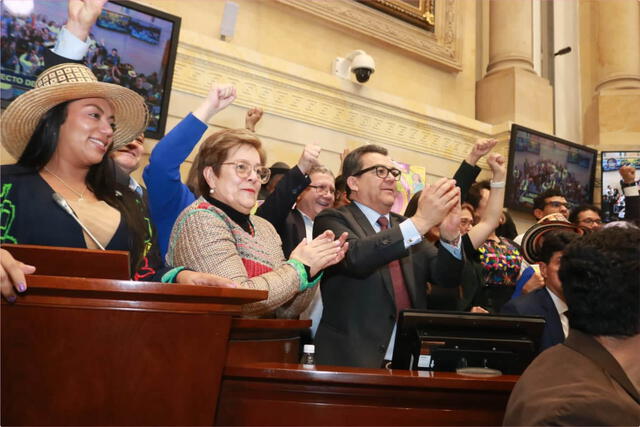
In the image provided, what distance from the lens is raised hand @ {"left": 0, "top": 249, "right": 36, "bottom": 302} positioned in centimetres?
127

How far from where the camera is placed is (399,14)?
22.6 ft

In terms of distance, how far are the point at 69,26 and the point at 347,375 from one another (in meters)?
1.61

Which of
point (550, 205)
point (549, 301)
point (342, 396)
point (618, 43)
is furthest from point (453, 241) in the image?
point (618, 43)

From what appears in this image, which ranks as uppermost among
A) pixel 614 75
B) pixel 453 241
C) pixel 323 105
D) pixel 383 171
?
pixel 614 75

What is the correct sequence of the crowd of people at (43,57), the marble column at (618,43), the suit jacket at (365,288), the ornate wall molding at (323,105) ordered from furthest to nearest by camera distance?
the marble column at (618,43) < the ornate wall molding at (323,105) < the crowd of people at (43,57) < the suit jacket at (365,288)

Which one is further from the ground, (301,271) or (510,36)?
(510,36)

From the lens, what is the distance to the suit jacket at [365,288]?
8.11ft

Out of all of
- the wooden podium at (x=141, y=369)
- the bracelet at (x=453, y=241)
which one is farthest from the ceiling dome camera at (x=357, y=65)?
the wooden podium at (x=141, y=369)

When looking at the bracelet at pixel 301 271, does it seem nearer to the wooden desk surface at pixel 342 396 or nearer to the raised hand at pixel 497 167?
the wooden desk surface at pixel 342 396

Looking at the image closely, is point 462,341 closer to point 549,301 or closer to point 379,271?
point 379,271

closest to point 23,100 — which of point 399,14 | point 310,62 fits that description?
point 310,62

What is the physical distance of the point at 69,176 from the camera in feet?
6.39

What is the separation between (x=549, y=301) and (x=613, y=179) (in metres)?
4.81

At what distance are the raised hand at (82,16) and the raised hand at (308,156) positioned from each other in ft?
3.30
